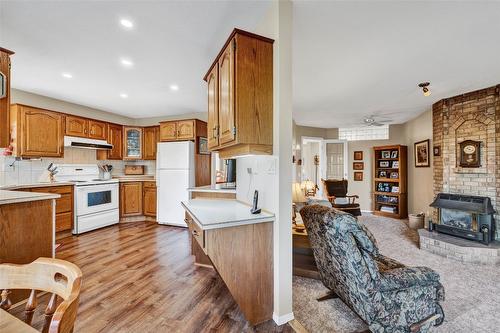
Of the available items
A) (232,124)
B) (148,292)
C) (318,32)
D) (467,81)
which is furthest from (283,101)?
(467,81)

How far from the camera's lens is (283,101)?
1.84 m

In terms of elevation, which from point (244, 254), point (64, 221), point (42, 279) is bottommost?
point (64, 221)

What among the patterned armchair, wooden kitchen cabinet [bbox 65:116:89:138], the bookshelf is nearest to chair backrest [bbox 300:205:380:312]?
the patterned armchair

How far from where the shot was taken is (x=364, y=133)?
22.7 ft

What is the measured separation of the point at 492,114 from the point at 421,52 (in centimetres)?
210

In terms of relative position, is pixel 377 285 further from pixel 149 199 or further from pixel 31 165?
pixel 31 165

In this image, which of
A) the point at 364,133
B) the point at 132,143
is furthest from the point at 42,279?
the point at 364,133

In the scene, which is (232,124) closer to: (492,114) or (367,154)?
(492,114)

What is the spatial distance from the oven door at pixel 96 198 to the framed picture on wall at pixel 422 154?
265 inches

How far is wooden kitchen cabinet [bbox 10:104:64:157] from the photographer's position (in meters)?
3.73

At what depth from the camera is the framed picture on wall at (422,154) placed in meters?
4.96

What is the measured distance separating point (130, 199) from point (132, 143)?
1368mm

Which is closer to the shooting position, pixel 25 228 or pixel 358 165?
pixel 25 228

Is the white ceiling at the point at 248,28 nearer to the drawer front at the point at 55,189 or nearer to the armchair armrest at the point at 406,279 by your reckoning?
the drawer front at the point at 55,189
